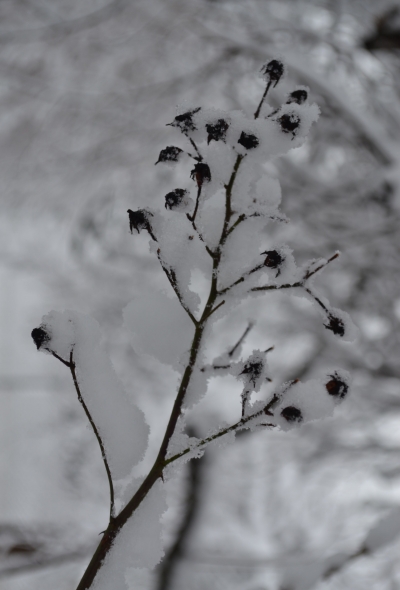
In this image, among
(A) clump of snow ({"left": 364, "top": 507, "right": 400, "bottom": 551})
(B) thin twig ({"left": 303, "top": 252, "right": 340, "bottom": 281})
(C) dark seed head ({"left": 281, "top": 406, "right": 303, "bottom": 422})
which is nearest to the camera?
(C) dark seed head ({"left": 281, "top": 406, "right": 303, "bottom": 422})

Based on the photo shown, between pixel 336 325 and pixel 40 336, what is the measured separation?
0.55 m

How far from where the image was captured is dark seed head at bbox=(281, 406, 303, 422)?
69 centimetres

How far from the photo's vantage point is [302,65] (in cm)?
318

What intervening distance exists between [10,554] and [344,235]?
11.3 feet

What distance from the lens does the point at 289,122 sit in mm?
705

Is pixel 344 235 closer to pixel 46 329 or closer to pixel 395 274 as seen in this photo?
pixel 395 274

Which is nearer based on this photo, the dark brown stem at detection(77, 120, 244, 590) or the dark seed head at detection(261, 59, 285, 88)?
the dark brown stem at detection(77, 120, 244, 590)

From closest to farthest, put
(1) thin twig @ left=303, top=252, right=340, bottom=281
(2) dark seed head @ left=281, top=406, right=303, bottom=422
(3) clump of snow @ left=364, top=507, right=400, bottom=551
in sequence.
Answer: (2) dark seed head @ left=281, top=406, right=303, bottom=422 → (1) thin twig @ left=303, top=252, right=340, bottom=281 → (3) clump of snow @ left=364, top=507, right=400, bottom=551

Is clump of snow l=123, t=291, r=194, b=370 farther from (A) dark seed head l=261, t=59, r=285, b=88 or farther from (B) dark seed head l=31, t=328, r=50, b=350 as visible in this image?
(A) dark seed head l=261, t=59, r=285, b=88

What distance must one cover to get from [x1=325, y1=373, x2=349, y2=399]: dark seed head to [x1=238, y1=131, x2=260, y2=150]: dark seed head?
16.9 inches

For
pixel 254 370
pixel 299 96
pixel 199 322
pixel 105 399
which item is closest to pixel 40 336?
pixel 105 399

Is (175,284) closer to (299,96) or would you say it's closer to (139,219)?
(139,219)

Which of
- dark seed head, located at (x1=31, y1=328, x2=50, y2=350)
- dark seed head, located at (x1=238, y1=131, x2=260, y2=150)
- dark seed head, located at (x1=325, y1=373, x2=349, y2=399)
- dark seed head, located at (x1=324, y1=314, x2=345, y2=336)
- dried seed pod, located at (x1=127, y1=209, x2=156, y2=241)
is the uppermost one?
dark seed head, located at (x1=238, y1=131, x2=260, y2=150)

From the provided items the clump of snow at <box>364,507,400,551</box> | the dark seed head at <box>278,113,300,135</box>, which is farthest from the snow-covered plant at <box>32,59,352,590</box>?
the clump of snow at <box>364,507,400,551</box>
